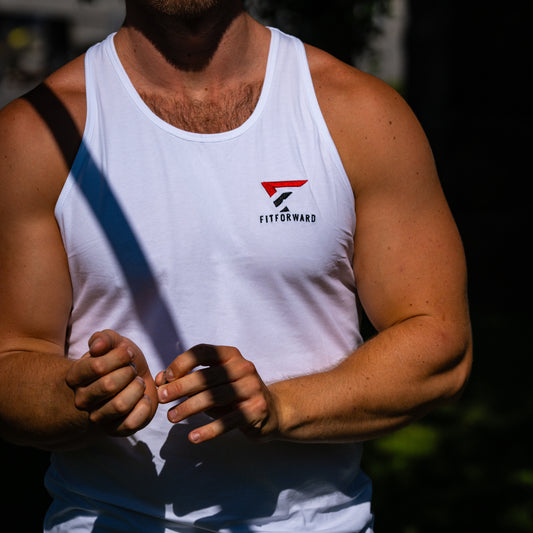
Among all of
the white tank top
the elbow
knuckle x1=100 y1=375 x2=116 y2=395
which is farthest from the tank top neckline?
the elbow

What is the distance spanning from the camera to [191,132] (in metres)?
2.21

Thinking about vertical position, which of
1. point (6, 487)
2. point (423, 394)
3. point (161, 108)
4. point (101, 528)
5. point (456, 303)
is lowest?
point (6, 487)

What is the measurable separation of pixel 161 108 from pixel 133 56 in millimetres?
193

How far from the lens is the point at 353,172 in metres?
2.18

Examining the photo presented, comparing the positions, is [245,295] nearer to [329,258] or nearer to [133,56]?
[329,258]

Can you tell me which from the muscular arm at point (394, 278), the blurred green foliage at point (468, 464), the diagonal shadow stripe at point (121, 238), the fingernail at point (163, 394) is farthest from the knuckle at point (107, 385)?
the blurred green foliage at point (468, 464)

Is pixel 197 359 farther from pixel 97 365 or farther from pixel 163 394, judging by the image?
pixel 97 365

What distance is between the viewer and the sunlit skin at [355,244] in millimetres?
2121

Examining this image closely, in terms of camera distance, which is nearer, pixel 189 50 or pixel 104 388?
pixel 104 388

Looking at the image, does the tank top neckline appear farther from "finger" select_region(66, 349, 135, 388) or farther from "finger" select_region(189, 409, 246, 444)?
"finger" select_region(189, 409, 246, 444)

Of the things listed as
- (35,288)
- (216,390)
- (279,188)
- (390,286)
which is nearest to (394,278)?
(390,286)

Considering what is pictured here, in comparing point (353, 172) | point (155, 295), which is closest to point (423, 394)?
point (353, 172)

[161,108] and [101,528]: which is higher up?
[161,108]

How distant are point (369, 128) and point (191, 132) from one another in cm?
49
